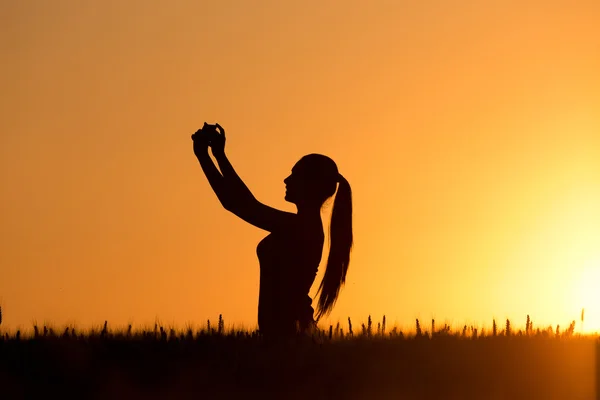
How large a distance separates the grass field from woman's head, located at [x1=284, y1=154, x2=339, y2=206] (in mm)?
1633

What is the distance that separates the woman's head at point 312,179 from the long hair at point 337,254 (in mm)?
183

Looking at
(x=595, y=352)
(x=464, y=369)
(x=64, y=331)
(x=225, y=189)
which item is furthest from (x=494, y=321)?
(x=64, y=331)

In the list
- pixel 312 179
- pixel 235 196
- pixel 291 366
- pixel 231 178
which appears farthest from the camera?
pixel 312 179

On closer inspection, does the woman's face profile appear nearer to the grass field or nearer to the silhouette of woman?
the silhouette of woman

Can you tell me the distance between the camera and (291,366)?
33.5ft

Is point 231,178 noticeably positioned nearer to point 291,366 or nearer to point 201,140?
point 201,140

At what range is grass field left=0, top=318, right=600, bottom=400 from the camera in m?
9.77

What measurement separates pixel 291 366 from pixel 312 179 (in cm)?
325

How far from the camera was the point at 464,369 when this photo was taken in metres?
10.8

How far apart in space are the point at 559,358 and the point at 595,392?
0.66 meters

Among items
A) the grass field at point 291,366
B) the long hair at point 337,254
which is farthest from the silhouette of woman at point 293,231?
the grass field at point 291,366

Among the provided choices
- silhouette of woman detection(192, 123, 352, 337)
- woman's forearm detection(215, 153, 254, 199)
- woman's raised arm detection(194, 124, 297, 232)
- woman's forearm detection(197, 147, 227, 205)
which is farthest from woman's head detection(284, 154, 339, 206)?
woman's forearm detection(197, 147, 227, 205)

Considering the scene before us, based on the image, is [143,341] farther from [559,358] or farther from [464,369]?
[559,358]

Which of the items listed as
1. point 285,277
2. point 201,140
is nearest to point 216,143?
point 201,140
